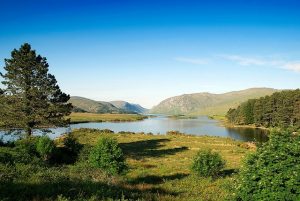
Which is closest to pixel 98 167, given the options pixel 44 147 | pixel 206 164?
pixel 206 164

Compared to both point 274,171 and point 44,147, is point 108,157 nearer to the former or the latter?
point 44,147

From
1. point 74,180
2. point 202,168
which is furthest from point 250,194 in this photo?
point 202,168

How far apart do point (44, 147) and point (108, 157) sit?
411 inches

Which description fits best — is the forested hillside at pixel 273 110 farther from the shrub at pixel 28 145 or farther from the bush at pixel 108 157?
the shrub at pixel 28 145

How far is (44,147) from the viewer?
30.3m

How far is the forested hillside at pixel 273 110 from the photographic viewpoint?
105 m

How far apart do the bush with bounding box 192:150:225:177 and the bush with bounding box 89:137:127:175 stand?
6.32 meters

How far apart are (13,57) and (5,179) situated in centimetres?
3344

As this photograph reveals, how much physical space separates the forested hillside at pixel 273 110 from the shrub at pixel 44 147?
78.9 meters

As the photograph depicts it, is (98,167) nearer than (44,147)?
Yes

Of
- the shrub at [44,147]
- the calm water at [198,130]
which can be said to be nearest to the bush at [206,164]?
the shrub at [44,147]

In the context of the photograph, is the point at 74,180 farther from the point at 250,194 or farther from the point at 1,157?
the point at 250,194

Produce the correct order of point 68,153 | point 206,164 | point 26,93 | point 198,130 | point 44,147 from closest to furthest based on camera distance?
1. point 206,164
2. point 44,147
3. point 68,153
4. point 26,93
5. point 198,130

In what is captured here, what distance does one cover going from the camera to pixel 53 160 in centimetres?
3231
